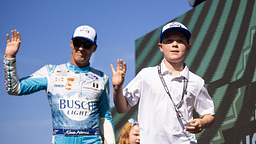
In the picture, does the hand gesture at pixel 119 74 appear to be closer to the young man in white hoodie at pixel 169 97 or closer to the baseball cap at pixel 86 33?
the young man in white hoodie at pixel 169 97

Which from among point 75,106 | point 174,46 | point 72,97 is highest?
point 174,46

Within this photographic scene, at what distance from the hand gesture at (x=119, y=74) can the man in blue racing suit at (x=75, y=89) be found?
111 cm

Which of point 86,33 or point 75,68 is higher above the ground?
point 86,33

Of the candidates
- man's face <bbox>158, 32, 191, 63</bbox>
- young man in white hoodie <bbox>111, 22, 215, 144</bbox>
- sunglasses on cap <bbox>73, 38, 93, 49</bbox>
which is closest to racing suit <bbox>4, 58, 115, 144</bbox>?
sunglasses on cap <bbox>73, 38, 93, 49</bbox>

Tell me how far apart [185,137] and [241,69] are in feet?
13.8

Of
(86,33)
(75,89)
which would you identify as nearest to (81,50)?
(86,33)

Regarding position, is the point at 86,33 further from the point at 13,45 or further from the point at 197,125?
the point at 197,125

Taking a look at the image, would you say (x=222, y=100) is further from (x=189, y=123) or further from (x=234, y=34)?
(x=189, y=123)

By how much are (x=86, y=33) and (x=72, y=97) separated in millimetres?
778

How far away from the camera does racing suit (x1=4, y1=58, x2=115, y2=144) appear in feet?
10.8

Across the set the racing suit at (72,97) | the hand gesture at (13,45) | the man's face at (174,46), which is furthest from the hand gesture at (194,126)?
the hand gesture at (13,45)

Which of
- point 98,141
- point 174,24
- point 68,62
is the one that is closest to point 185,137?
point 174,24

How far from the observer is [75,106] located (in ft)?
11.1

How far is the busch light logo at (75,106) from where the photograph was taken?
3350 millimetres
